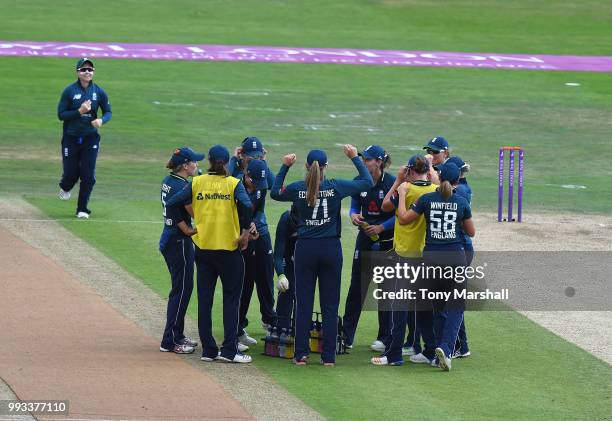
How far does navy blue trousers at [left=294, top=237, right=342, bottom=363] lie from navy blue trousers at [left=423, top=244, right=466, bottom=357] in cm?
92

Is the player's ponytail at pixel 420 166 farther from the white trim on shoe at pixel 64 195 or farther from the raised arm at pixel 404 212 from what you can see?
the white trim on shoe at pixel 64 195

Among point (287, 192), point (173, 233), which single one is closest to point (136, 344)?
point (173, 233)

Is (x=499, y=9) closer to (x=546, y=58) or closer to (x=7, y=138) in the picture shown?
(x=546, y=58)

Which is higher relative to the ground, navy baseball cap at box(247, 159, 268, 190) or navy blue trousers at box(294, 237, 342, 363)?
navy baseball cap at box(247, 159, 268, 190)

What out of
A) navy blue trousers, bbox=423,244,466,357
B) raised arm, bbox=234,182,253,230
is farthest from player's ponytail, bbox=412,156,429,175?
raised arm, bbox=234,182,253,230

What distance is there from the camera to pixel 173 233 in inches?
521

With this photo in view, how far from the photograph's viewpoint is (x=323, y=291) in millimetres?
13047

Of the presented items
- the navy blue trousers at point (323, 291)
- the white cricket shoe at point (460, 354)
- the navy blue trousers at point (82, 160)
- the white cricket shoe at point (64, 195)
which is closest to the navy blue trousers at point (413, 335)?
the white cricket shoe at point (460, 354)

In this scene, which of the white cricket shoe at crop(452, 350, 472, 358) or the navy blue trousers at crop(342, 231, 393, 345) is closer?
the white cricket shoe at crop(452, 350, 472, 358)

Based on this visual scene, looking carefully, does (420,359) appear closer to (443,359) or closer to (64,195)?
(443,359)

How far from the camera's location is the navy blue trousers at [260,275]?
45.4 feet

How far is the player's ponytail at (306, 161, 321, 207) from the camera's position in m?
12.8

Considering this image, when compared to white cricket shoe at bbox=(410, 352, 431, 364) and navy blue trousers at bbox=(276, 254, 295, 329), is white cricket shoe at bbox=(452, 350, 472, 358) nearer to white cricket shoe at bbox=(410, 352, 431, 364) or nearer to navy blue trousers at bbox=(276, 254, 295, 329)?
white cricket shoe at bbox=(410, 352, 431, 364)

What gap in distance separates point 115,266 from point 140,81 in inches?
693
